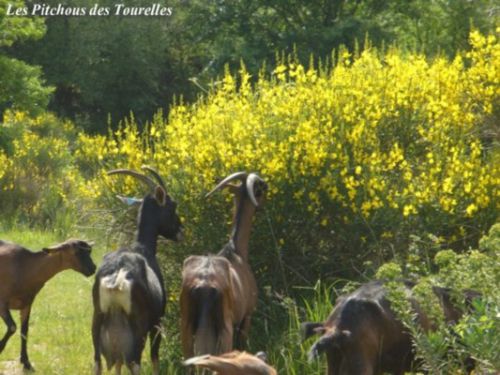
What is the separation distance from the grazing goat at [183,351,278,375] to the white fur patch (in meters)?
4.36

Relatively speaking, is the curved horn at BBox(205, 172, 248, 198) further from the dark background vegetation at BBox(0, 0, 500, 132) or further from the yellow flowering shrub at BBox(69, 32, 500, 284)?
the dark background vegetation at BBox(0, 0, 500, 132)

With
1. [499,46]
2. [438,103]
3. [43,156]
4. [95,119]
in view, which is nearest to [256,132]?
[438,103]

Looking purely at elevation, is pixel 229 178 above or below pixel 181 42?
below

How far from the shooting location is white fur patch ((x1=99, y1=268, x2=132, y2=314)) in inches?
341

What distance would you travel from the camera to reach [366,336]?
7.03m

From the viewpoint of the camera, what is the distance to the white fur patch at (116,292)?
866cm

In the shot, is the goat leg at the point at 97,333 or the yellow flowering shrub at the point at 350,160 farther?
the yellow flowering shrub at the point at 350,160

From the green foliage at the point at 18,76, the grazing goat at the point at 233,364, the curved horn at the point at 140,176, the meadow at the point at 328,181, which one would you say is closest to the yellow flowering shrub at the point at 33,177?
the green foliage at the point at 18,76

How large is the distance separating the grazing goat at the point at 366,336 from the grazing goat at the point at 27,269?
14.4 ft

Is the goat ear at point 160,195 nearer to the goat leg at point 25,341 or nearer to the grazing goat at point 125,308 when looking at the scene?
the grazing goat at point 125,308

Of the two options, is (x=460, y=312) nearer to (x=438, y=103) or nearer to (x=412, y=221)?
(x=412, y=221)

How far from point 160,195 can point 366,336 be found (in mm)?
3443

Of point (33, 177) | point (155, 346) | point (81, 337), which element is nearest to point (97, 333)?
point (155, 346)

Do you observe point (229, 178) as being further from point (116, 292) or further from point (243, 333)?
point (116, 292)
